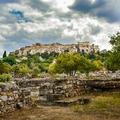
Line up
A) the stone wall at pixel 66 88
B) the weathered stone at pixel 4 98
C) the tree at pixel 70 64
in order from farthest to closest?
the tree at pixel 70 64 → the stone wall at pixel 66 88 → the weathered stone at pixel 4 98

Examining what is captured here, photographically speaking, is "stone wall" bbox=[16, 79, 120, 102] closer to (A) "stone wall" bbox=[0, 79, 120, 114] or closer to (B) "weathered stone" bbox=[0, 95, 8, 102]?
(A) "stone wall" bbox=[0, 79, 120, 114]

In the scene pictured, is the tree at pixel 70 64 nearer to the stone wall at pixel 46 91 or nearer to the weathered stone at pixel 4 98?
the stone wall at pixel 46 91

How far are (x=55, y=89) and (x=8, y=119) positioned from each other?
9.54 metres

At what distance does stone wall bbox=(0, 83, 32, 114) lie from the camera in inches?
498

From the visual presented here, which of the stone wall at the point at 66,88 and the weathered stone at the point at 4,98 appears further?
the stone wall at the point at 66,88

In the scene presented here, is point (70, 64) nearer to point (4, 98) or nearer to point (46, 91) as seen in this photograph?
point (46, 91)

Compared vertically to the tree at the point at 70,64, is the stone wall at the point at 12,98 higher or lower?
lower

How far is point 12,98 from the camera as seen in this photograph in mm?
13211

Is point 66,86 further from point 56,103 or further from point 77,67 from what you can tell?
point 77,67

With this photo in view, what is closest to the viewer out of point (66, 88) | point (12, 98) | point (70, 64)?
point (12, 98)

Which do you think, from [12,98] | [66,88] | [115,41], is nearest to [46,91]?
[66,88]

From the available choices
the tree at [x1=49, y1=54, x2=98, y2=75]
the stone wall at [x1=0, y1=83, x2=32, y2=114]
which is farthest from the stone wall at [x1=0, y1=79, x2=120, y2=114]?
the tree at [x1=49, y1=54, x2=98, y2=75]

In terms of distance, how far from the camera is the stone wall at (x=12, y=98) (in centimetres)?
1265

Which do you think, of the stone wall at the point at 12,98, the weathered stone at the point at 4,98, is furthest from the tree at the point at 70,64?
the weathered stone at the point at 4,98
